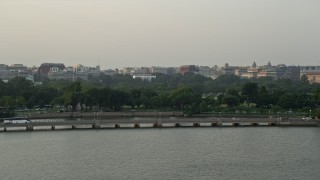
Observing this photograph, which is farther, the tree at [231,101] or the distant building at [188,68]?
the distant building at [188,68]

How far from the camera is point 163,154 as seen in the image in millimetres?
26859

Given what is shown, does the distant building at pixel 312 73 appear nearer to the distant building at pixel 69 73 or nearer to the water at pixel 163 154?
the distant building at pixel 69 73

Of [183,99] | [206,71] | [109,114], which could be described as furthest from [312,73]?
[109,114]

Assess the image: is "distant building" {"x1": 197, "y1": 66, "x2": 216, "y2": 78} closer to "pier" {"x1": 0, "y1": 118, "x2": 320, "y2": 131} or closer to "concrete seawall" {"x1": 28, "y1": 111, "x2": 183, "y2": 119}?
"concrete seawall" {"x1": 28, "y1": 111, "x2": 183, "y2": 119}

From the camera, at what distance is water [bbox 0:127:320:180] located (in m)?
22.5

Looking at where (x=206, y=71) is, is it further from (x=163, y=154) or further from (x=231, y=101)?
(x=163, y=154)

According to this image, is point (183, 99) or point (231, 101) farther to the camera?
point (183, 99)

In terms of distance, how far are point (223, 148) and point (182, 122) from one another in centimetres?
1151

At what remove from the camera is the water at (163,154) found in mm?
22469

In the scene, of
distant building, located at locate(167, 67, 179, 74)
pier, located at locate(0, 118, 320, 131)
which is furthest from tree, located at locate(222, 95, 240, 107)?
distant building, located at locate(167, 67, 179, 74)

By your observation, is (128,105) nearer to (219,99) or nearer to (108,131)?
(219,99)

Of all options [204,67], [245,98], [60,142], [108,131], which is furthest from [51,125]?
[204,67]

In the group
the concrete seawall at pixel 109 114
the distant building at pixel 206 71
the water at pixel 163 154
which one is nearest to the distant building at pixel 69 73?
the distant building at pixel 206 71

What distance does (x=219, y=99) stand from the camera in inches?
2136
